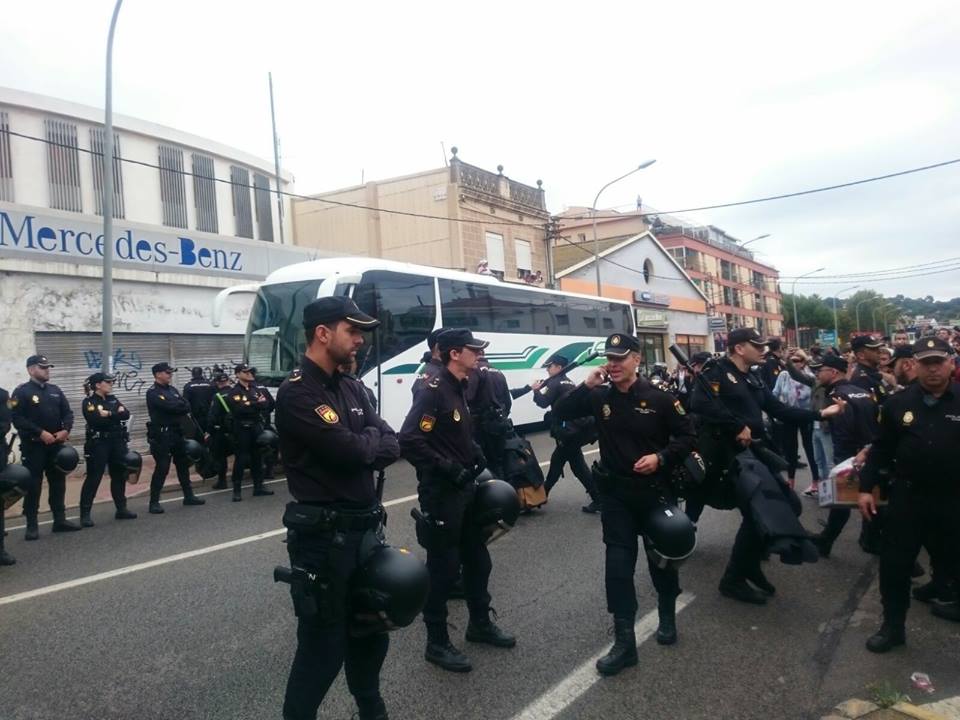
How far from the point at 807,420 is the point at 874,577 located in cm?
129

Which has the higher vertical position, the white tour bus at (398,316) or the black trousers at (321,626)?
the white tour bus at (398,316)

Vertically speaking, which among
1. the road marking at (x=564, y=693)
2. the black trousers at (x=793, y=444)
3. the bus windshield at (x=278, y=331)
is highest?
the bus windshield at (x=278, y=331)

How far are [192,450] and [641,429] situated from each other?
708 cm

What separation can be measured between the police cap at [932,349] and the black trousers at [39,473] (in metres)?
8.25

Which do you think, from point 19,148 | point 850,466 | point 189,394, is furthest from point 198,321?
point 850,466

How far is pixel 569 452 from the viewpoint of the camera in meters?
7.86

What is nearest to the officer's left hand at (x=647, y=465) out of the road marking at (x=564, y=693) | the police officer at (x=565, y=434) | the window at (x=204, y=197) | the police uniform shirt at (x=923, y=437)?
the road marking at (x=564, y=693)

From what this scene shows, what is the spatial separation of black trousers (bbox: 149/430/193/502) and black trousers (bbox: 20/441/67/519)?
1.16 meters

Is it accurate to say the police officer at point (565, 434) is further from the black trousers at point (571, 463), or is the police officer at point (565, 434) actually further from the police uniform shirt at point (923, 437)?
the police uniform shirt at point (923, 437)

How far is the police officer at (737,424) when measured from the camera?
4949 millimetres

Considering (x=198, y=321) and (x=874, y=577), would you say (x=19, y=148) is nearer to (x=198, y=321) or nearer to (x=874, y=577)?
(x=198, y=321)

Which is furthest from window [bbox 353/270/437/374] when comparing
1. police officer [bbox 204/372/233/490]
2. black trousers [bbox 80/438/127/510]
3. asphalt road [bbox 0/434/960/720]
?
asphalt road [bbox 0/434/960/720]

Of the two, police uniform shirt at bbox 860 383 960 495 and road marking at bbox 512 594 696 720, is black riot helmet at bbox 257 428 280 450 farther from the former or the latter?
police uniform shirt at bbox 860 383 960 495

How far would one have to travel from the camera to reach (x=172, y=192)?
79.6 ft
